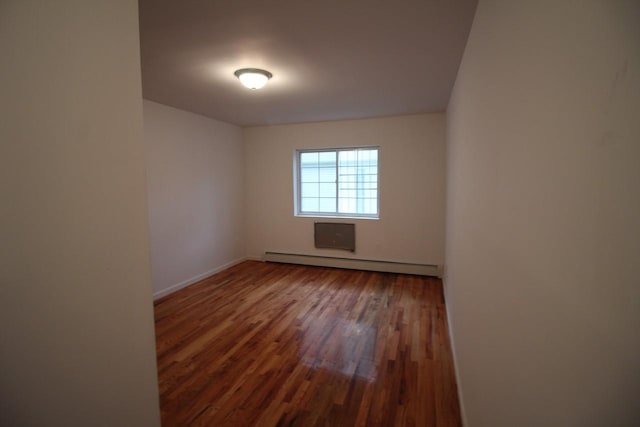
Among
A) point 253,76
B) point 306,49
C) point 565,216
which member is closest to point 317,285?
point 253,76

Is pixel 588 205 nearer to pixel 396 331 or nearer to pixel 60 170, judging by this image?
pixel 60 170

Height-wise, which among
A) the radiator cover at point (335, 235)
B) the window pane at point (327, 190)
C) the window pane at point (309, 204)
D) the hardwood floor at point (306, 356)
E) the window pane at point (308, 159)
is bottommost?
the hardwood floor at point (306, 356)

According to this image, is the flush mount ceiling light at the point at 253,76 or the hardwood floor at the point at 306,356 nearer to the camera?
the hardwood floor at the point at 306,356

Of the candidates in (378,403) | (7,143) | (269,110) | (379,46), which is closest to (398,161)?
(269,110)

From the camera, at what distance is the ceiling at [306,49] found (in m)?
1.65

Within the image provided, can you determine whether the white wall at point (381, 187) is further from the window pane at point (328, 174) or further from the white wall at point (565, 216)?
the white wall at point (565, 216)

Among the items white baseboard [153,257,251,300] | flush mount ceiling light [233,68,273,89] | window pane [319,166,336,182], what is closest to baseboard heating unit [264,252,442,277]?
white baseboard [153,257,251,300]

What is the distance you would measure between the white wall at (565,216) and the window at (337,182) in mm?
3725

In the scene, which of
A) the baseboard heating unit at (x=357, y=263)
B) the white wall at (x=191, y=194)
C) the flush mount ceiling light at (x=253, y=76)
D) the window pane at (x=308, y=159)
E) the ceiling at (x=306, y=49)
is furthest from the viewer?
the window pane at (x=308, y=159)

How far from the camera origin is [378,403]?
75.2 inches

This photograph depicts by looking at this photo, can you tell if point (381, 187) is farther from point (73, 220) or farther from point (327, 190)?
point (73, 220)

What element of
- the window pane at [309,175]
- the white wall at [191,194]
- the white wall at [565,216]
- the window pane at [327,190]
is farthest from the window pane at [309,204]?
the white wall at [565,216]

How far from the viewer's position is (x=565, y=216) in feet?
1.89

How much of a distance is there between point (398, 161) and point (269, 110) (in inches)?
83.6
